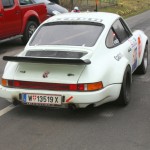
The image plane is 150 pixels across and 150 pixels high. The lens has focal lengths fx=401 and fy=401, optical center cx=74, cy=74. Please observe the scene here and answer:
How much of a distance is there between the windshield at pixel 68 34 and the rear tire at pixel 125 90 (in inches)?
28.2

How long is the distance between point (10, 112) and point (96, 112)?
1307 mm

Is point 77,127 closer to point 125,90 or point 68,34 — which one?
point 125,90

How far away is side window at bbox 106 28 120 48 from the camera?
628 cm

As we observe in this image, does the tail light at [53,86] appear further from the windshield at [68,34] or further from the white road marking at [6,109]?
the windshield at [68,34]

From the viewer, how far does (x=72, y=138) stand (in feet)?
16.4

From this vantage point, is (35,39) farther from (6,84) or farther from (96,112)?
(96,112)

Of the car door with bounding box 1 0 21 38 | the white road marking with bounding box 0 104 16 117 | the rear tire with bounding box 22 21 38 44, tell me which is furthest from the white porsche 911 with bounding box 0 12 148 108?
the rear tire with bounding box 22 21 38 44

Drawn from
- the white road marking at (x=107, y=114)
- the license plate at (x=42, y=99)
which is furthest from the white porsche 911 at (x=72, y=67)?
the white road marking at (x=107, y=114)

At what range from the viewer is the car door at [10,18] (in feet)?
37.4

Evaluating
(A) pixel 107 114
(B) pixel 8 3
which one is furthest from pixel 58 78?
(B) pixel 8 3

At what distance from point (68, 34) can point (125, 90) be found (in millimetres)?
1302

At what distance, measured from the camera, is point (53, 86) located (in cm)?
553

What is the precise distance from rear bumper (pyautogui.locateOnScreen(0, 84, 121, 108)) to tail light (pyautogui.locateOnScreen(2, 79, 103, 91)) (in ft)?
0.20

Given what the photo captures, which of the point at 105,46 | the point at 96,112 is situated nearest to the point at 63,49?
the point at 105,46
